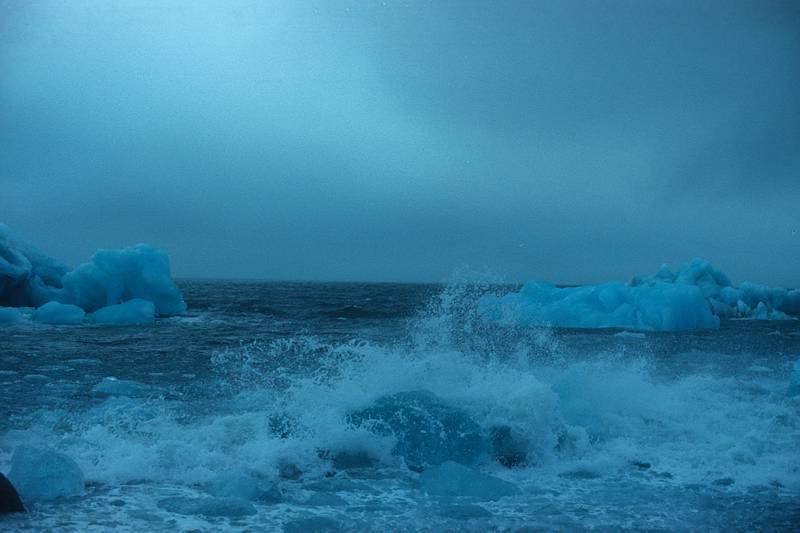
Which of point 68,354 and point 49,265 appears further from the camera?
point 49,265

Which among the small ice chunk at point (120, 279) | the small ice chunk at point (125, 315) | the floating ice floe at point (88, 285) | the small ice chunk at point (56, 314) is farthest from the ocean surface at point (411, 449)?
the small ice chunk at point (120, 279)

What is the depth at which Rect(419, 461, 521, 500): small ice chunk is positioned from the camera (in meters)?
4.72

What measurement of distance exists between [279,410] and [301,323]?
1834 cm

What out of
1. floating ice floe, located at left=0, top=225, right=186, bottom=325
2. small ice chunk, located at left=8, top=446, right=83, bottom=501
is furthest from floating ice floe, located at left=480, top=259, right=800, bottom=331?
small ice chunk, located at left=8, top=446, right=83, bottom=501

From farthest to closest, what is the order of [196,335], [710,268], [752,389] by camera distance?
[710,268]
[196,335]
[752,389]

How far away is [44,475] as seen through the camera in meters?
4.50

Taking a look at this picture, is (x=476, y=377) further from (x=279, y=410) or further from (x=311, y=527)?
(x=311, y=527)

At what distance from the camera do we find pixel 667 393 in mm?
8555

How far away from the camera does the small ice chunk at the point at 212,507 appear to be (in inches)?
166

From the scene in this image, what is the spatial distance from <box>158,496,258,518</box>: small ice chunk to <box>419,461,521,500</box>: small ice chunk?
134cm

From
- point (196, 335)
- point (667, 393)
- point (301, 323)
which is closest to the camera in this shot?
point (667, 393)

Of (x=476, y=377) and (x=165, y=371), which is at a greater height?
(x=476, y=377)

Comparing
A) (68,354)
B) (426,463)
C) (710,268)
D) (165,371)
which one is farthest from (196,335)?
(710,268)

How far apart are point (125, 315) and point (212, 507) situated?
2016 cm
